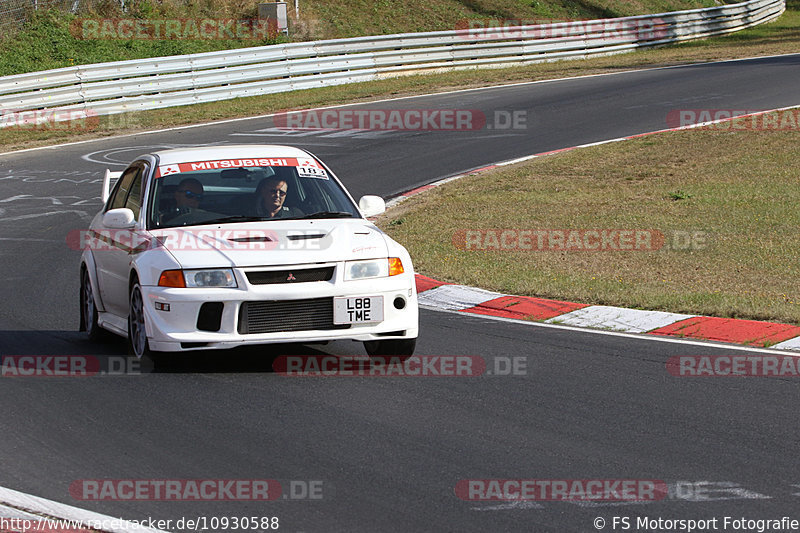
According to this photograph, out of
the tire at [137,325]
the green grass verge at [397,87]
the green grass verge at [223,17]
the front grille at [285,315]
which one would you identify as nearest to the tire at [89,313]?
the tire at [137,325]

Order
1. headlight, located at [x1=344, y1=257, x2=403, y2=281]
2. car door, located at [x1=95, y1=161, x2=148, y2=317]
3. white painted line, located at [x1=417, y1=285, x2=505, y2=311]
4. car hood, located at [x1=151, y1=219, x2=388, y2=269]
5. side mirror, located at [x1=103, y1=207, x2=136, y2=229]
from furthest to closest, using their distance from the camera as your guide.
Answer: white painted line, located at [x1=417, y1=285, x2=505, y2=311] → car door, located at [x1=95, y1=161, x2=148, y2=317] → side mirror, located at [x1=103, y1=207, x2=136, y2=229] → headlight, located at [x1=344, y1=257, x2=403, y2=281] → car hood, located at [x1=151, y1=219, x2=388, y2=269]

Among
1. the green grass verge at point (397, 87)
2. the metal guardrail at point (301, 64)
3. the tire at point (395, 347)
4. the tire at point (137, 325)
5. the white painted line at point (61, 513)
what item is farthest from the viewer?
the metal guardrail at point (301, 64)

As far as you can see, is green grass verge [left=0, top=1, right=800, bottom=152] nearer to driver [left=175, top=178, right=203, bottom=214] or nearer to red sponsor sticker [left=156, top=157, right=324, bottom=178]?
red sponsor sticker [left=156, top=157, right=324, bottom=178]

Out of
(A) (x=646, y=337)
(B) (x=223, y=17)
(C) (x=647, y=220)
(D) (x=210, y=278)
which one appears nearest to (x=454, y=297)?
(A) (x=646, y=337)

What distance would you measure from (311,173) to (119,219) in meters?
1.52

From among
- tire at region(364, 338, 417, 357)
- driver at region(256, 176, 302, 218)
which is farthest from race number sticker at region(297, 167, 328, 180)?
tire at region(364, 338, 417, 357)

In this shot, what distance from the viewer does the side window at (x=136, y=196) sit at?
851 centimetres

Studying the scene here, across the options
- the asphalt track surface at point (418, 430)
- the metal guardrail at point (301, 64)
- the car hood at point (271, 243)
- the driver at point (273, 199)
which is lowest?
the asphalt track surface at point (418, 430)

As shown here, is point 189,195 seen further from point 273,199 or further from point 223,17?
point 223,17

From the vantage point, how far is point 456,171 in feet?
61.1

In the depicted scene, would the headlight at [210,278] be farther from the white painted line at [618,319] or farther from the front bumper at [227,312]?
the white painted line at [618,319]

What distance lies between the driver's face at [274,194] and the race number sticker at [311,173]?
24cm

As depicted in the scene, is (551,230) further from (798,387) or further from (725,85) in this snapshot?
(725,85)

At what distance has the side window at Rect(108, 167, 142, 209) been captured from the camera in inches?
356
